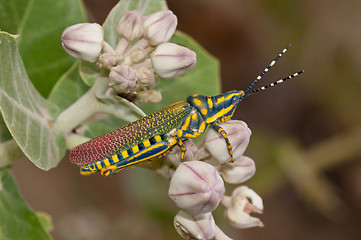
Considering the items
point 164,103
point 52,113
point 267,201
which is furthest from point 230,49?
point 52,113

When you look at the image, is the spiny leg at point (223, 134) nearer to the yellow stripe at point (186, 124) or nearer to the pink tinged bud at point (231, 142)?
the pink tinged bud at point (231, 142)

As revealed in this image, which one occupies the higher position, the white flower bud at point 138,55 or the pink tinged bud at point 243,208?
the white flower bud at point 138,55

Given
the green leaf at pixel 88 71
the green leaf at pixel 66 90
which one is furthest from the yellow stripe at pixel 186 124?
the green leaf at pixel 66 90

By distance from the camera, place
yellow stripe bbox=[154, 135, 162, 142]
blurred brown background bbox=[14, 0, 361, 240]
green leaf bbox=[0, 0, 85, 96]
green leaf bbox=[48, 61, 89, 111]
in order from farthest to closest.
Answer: blurred brown background bbox=[14, 0, 361, 240], green leaf bbox=[0, 0, 85, 96], green leaf bbox=[48, 61, 89, 111], yellow stripe bbox=[154, 135, 162, 142]

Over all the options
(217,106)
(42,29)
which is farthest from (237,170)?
(42,29)

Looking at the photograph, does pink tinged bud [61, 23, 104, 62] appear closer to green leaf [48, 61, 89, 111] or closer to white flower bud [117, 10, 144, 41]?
white flower bud [117, 10, 144, 41]

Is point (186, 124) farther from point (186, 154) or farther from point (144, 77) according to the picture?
point (144, 77)

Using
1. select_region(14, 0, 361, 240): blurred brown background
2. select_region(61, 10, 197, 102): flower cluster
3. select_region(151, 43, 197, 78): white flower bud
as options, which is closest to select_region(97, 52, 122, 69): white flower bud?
select_region(61, 10, 197, 102): flower cluster
